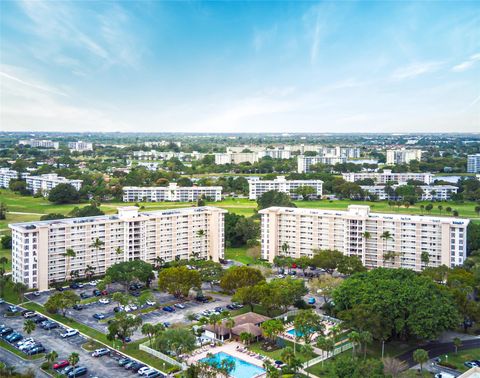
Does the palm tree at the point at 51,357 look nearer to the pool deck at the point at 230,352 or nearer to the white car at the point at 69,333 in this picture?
the white car at the point at 69,333

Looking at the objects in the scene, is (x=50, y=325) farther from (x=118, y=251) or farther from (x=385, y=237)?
(x=385, y=237)

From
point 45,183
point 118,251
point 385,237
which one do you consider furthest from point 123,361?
point 45,183

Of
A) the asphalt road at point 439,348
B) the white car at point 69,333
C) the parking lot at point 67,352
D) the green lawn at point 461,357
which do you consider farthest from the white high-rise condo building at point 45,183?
the green lawn at point 461,357

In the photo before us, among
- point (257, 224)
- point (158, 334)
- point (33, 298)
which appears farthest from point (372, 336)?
point (257, 224)

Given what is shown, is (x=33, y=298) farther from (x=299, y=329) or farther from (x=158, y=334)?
(x=299, y=329)

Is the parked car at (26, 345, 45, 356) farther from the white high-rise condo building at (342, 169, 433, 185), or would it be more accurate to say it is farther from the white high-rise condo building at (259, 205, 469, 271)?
the white high-rise condo building at (342, 169, 433, 185)

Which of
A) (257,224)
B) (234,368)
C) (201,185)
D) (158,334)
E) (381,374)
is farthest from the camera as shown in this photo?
(201,185)
